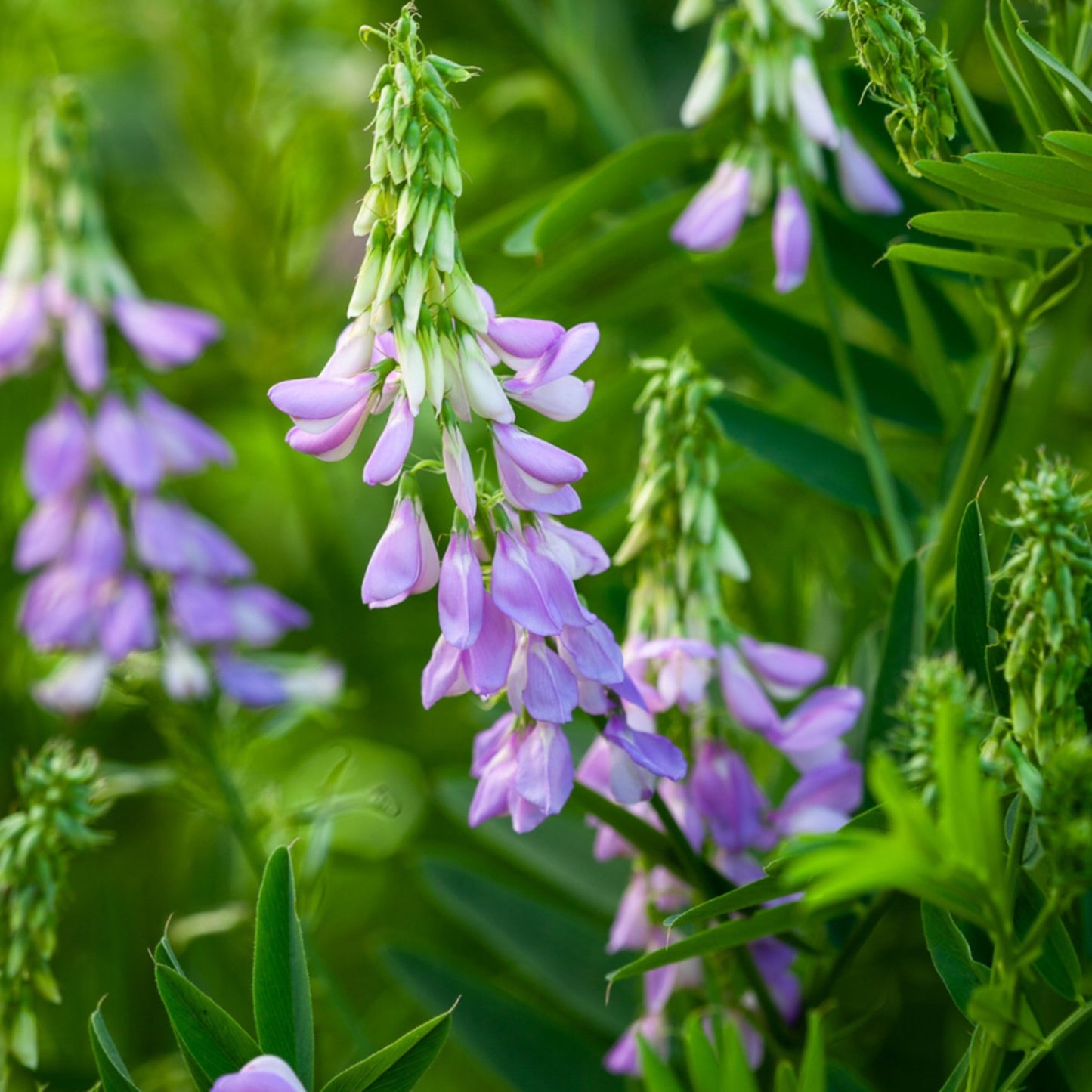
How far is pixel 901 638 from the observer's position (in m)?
0.71

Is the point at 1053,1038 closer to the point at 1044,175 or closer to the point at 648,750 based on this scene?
the point at 648,750

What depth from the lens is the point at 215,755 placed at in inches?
38.8

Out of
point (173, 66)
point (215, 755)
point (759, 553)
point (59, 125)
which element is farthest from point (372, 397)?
point (173, 66)

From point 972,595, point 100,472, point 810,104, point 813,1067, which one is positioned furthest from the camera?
point 100,472

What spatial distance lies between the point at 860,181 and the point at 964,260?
0.25 m

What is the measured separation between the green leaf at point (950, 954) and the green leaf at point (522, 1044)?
0.40 m

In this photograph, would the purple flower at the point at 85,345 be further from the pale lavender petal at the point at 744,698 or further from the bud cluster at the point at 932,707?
the bud cluster at the point at 932,707

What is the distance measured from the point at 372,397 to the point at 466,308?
6 centimetres

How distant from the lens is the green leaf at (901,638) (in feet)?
2.30

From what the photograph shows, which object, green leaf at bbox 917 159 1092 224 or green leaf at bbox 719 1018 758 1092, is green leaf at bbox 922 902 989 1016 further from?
green leaf at bbox 917 159 1092 224

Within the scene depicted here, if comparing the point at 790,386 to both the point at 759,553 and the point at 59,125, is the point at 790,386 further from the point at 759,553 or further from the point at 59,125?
the point at 59,125

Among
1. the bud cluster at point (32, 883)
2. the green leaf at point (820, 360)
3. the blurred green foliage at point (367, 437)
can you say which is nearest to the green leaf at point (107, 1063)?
the bud cluster at point (32, 883)

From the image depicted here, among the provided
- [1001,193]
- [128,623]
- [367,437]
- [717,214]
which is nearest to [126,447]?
[128,623]

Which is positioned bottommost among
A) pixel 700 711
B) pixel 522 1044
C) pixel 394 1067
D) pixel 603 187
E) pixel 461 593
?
pixel 522 1044
